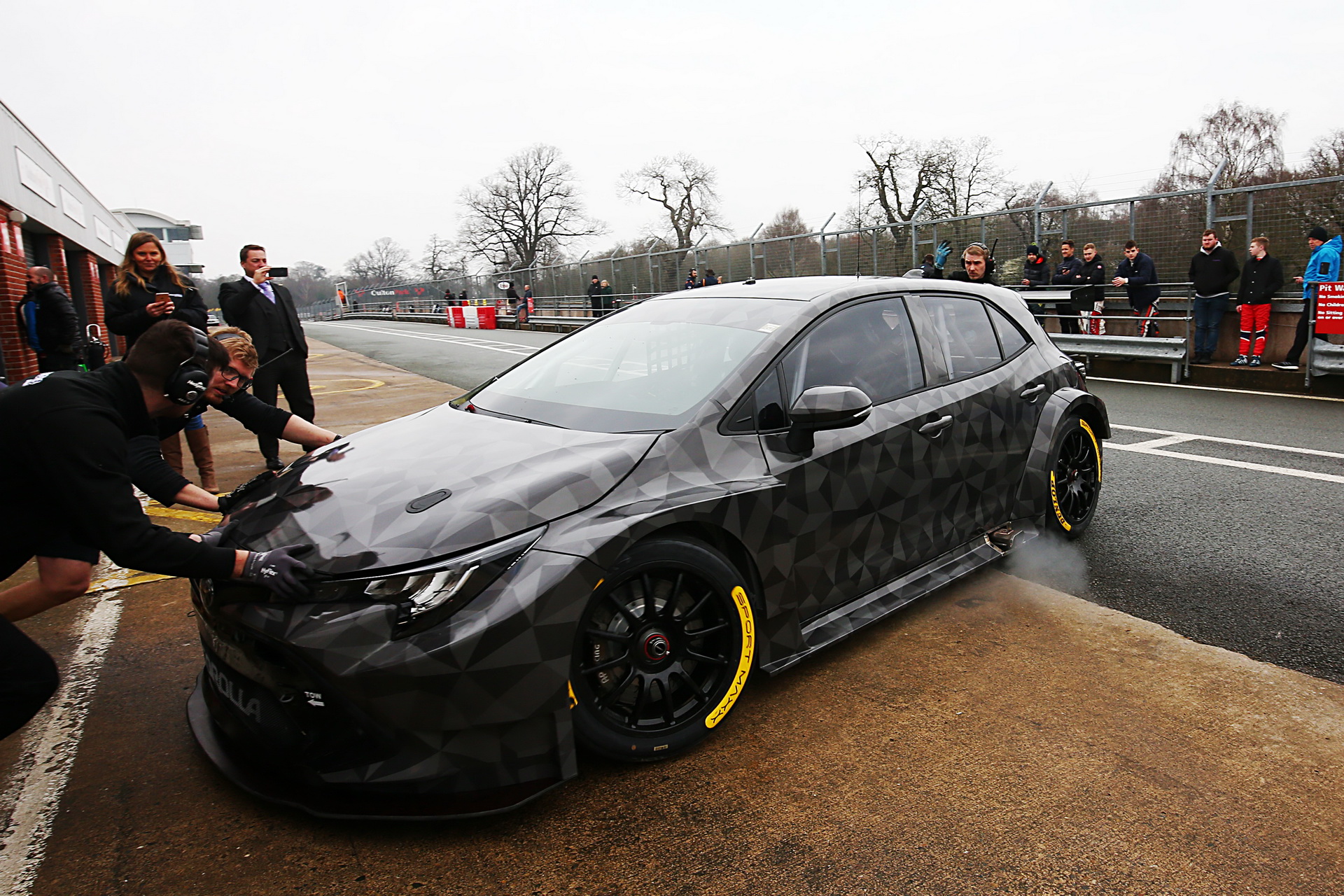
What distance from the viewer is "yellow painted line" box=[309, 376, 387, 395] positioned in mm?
13594

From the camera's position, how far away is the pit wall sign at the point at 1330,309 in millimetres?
9906

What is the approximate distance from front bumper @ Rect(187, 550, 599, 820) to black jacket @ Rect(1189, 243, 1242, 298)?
12375 millimetres

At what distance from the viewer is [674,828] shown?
7.97 feet

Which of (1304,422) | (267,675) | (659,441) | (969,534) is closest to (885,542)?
(969,534)

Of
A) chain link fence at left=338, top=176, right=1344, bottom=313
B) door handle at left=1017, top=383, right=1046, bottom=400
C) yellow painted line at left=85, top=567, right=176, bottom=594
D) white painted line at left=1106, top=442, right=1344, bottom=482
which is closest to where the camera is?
door handle at left=1017, top=383, right=1046, bottom=400

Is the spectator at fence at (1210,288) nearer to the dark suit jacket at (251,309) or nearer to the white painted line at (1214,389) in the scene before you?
the white painted line at (1214,389)

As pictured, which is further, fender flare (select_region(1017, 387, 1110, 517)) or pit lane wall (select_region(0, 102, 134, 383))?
pit lane wall (select_region(0, 102, 134, 383))

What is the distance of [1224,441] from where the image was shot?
740 centimetres

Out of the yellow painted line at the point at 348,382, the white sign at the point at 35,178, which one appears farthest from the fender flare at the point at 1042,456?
the white sign at the point at 35,178

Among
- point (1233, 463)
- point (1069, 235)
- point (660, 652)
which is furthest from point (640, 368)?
point (1069, 235)

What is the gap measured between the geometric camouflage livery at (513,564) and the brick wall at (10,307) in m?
11.7

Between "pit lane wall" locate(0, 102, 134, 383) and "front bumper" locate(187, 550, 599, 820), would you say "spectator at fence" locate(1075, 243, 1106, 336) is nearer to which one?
"front bumper" locate(187, 550, 599, 820)

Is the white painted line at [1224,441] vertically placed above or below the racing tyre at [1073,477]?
below

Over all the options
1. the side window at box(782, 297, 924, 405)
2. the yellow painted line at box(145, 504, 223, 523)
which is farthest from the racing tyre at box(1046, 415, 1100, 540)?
the yellow painted line at box(145, 504, 223, 523)
